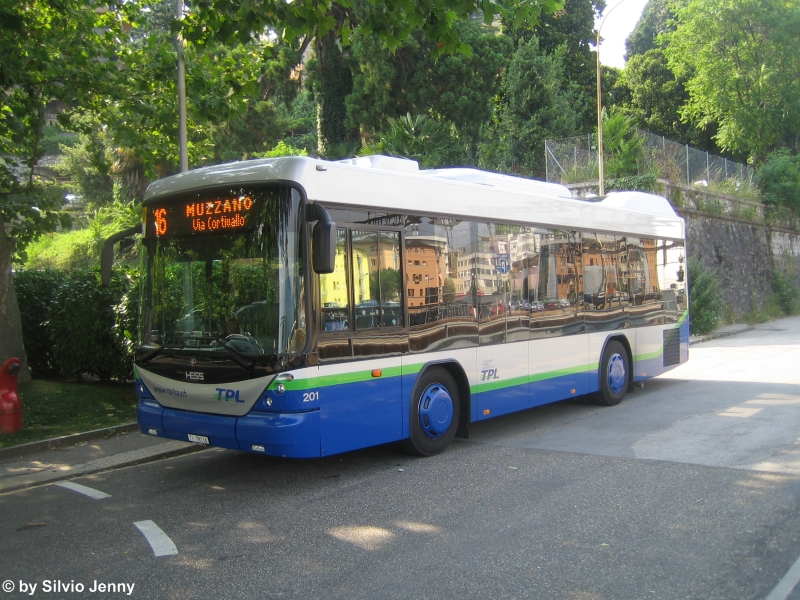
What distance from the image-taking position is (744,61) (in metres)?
41.7

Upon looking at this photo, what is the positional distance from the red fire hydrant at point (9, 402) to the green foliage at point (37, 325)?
441 centimetres

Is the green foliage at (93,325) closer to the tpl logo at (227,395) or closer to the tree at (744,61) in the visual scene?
the tpl logo at (227,395)

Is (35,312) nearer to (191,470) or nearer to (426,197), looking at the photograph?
(191,470)

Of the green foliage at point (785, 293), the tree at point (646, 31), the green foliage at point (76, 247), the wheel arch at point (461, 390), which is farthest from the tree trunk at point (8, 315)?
the tree at point (646, 31)

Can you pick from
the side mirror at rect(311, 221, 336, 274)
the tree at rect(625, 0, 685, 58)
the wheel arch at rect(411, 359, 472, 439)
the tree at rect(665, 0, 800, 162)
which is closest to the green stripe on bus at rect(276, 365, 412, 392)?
the wheel arch at rect(411, 359, 472, 439)

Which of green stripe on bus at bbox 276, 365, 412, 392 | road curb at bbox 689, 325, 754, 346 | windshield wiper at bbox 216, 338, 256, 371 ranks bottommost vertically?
road curb at bbox 689, 325, 754, 346

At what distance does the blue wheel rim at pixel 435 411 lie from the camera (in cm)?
809

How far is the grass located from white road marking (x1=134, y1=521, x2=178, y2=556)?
400 centimetres

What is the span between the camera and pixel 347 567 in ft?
16.7

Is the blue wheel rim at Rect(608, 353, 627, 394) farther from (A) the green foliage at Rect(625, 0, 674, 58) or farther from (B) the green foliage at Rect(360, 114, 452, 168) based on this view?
(A) the green foliage at Rect(625, 0, 674, 58)

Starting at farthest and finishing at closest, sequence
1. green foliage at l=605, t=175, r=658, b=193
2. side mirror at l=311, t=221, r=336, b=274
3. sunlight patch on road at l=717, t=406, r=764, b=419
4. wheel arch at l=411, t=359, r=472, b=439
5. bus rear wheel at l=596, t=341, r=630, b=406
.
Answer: green foliage at l=605, t=175, r=658, b=193 → bus rear wheel at l=596, t=341, r=630, b=406 → sunlight patch on road at l=717, t=406, r=764, b=419 → wheel arch at l=411, t=359, r=472, b=439 → side mirror at l=311, t=221, r=336, b=274

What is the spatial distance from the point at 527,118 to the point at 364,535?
98.8ft

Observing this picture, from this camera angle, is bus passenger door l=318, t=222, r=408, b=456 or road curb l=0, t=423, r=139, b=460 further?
road curb l=0, t=423, r=139, b=460

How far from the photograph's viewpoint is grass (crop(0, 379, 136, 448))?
9923mm
